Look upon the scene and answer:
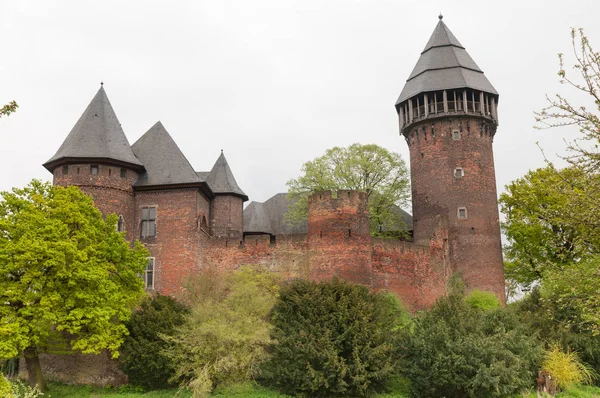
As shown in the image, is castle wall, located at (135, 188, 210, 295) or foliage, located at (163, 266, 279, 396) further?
castle wall, located at (135, 188, 210, 295)

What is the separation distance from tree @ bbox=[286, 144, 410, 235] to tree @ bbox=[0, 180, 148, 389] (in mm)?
15138

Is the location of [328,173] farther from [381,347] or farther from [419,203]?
[381,347]

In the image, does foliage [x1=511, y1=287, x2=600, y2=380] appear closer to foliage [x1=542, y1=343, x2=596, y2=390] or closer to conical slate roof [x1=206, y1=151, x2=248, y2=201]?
foliage [x1=542, y1=343, x2=596, y2=390]

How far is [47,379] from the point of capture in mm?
25547

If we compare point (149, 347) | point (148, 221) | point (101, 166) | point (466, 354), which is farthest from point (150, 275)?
point (466, 354)

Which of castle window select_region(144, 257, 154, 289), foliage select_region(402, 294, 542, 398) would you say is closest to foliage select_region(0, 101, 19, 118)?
foliage select_region(402, 294, 542, 398)

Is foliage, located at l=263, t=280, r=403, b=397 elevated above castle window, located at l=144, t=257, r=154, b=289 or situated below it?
below

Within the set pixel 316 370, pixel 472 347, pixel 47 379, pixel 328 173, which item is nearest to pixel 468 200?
pixel 328 173

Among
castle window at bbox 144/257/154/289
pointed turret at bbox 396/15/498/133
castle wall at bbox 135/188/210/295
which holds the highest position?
pointed turret at bbox 396/15/498/133

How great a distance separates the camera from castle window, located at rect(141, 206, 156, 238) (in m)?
28.7

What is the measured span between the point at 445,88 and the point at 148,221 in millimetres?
18336

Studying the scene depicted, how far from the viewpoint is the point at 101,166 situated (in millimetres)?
28125

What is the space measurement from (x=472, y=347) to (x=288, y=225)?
18771 millimetres

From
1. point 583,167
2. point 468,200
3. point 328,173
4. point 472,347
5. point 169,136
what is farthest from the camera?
point 328,173
